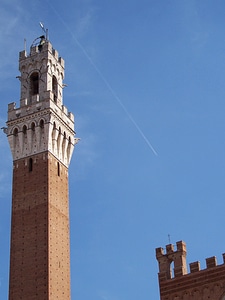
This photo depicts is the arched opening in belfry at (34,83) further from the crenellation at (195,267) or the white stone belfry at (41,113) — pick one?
the crenellation at (195,267)

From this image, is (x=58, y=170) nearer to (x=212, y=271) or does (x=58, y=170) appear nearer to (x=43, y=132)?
(x=43, y=132)

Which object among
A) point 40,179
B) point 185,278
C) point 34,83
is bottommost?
point 185,278

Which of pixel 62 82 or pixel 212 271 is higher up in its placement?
pixel 62 82

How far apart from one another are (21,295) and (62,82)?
16.0m

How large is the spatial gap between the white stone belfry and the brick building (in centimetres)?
1422

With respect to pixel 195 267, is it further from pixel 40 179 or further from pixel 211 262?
pixel 40 179

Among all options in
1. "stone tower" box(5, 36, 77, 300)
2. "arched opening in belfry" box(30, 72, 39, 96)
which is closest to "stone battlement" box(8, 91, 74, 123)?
"stone tower" box(5, 36, 77, 300)

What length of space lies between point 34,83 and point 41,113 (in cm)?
378

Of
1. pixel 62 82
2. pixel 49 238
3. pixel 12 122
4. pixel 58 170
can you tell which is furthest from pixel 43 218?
pixel 62 82

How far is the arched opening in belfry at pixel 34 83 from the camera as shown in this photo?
45397 mm

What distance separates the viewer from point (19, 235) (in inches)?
1559

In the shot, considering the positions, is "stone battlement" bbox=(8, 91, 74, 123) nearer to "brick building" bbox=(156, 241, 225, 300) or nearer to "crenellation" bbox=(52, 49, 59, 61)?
"crenellation" bbox=(52, 49, 59, 61)

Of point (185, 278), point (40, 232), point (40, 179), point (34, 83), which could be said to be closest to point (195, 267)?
point (185, 278)

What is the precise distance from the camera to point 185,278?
29.4 meters
